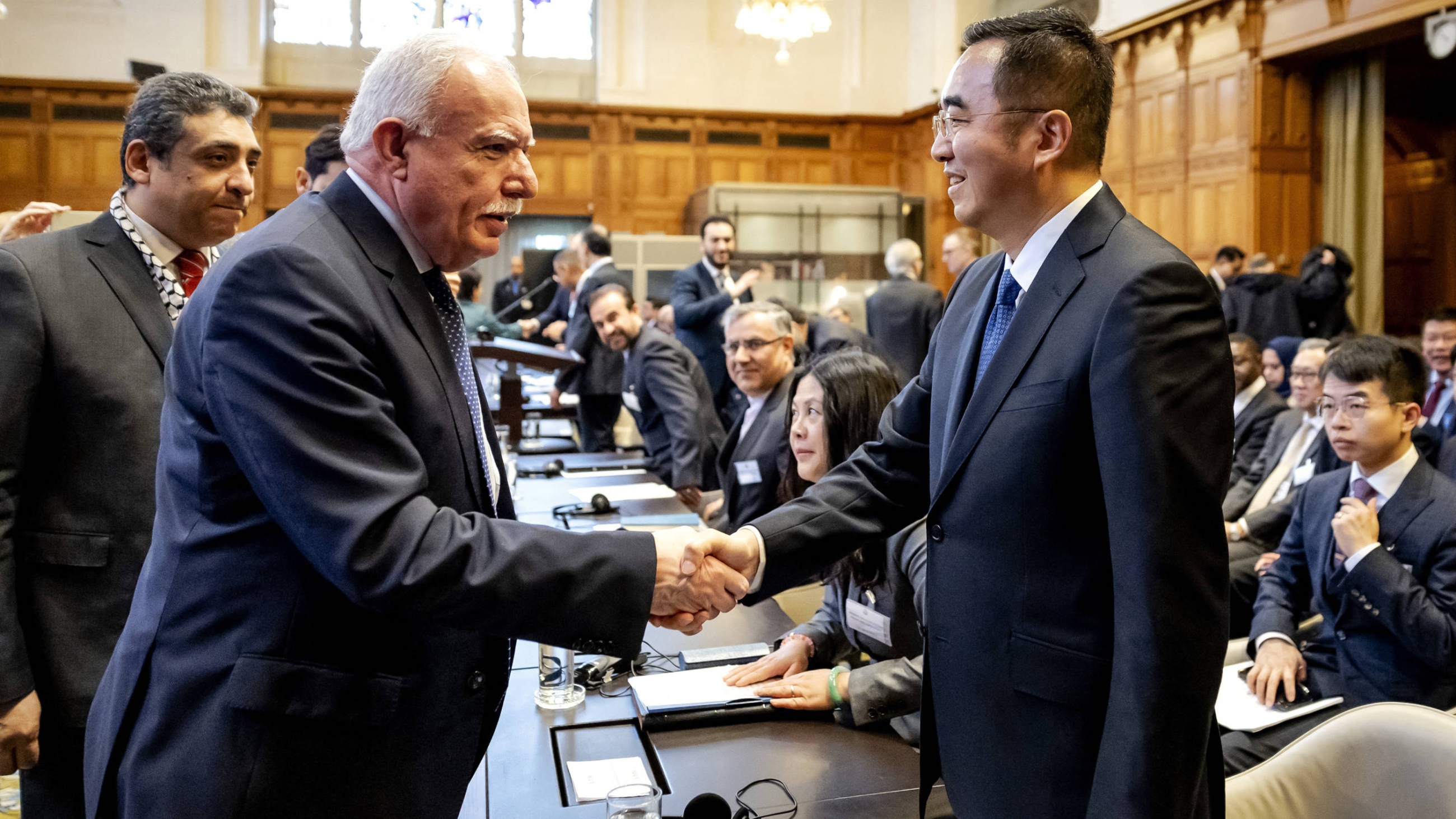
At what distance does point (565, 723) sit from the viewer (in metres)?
2.01

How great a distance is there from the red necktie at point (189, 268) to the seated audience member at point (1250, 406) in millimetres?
4503

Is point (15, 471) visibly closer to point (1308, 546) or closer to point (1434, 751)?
point (1434, 751)

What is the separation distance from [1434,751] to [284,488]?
1713 millimetres

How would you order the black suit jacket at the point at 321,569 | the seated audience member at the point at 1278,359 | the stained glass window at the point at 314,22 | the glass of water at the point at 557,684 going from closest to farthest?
the black suit jacket at the point at 321,569
the glass of water at the point at 557,684
the seated audience member at the point at 1278,359
the stained glass window at the point at 314,22

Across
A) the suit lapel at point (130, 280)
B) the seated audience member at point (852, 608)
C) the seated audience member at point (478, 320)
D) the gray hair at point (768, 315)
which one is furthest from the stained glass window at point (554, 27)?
the suit lapel at point (130, 280)

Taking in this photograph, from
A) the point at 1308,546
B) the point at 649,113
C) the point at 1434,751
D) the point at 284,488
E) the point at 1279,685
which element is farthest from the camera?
the point at 649,113

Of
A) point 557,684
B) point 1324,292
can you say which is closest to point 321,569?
point 557,684

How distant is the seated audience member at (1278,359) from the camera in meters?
6.40

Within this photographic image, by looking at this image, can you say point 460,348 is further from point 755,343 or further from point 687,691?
point 755,343

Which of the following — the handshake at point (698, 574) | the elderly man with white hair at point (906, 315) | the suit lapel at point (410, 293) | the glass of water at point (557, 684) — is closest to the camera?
the suit lapel at point (410, 293)

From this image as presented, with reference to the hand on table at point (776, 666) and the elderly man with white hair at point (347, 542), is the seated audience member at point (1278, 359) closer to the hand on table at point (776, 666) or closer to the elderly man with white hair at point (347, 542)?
the hand on table at point (776, 666)

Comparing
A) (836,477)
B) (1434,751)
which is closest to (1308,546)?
(1434,751)

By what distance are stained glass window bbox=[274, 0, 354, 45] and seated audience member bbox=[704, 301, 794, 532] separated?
10.7 meters

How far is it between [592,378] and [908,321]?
2369mm
